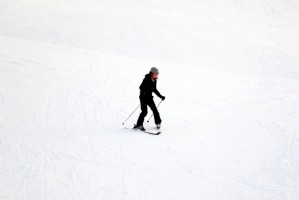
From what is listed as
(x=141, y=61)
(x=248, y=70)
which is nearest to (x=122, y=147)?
(x=141, y=61)

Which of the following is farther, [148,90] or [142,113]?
[142,113]

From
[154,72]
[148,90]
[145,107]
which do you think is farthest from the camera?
[145,107]

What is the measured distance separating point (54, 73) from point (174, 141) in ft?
20.4

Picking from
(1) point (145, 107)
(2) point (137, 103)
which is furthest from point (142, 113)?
(2) point (137, 103)

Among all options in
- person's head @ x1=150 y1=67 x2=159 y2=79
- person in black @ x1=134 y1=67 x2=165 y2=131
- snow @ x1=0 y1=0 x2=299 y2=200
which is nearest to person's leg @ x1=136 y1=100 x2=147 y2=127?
person in black @ x1=134 y1=67 x2=165 y2=131

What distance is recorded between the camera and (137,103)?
456 inches

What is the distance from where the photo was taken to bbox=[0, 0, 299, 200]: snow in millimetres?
7305

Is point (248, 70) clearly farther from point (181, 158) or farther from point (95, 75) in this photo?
point (181, 158)

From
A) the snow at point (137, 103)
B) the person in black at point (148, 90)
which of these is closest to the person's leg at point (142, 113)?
the person in black at point (148, 90)

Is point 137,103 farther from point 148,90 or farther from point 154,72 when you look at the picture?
point 154,72

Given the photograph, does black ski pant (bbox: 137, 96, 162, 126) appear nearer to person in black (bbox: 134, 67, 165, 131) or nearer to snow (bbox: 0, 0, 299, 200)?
person in black (bbox: 134, 67, 165, 131)

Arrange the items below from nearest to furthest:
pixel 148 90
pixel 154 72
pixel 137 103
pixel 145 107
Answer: pixel 154 72
pixel 148 90
pixel 145 107
pixel 137 103

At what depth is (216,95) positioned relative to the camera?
42.9ft

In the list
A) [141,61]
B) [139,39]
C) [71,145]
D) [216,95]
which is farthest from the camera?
[139,39]
